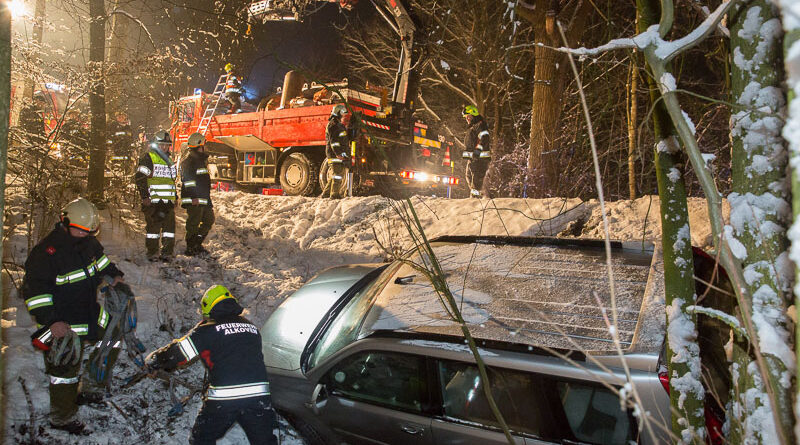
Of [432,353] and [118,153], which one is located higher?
[118,153]

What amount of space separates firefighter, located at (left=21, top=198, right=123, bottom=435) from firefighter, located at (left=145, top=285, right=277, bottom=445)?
40.9 inches

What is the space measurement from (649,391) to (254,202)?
9187mm

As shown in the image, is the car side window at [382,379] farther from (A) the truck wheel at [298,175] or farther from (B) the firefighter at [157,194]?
(A) the truck wheel at [298,175]

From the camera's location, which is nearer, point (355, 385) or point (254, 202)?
point (355, 385)

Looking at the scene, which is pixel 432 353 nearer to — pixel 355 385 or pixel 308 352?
pixel 355 385

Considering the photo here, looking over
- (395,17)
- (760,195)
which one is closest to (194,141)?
(395,17)

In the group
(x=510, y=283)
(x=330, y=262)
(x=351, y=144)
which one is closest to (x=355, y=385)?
(x=510, y=283)

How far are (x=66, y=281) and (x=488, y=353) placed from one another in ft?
10.5

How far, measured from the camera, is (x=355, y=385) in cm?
297

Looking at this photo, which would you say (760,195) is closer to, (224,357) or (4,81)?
(4,81)

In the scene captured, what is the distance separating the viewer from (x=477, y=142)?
29.3 feet

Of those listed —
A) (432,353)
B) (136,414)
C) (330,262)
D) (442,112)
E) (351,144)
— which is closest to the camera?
(432,353)

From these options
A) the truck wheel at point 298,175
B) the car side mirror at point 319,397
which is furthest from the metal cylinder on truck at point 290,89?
the car side mirror at point 319,397

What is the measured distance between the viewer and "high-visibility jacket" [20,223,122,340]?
11.0ft
